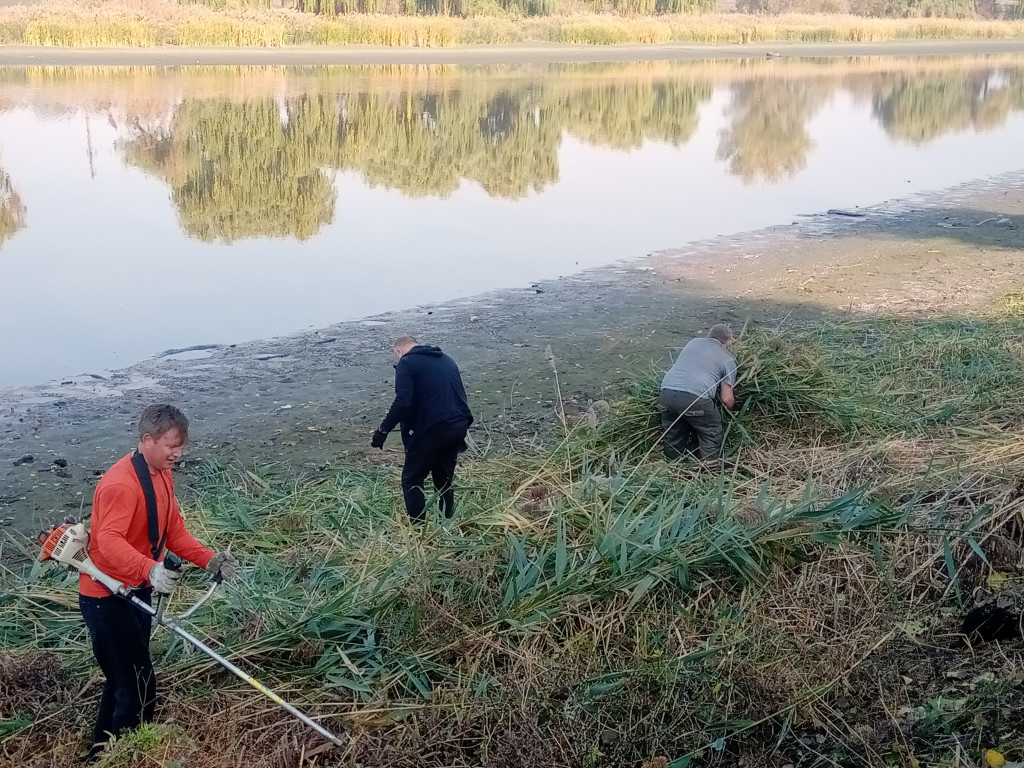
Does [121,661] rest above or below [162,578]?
below

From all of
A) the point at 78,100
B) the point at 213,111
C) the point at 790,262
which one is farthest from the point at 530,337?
the point at 78,100

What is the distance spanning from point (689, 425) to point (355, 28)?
123 feet

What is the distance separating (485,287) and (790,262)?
15.4 ft

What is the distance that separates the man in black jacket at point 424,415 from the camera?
6.30m

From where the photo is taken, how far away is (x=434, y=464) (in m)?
6.46

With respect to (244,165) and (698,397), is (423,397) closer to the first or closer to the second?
(698,397)

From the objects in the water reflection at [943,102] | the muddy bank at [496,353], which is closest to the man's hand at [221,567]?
the muddy bank at [496,353]

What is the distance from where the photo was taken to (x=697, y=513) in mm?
5352

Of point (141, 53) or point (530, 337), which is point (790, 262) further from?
point (141, 53)

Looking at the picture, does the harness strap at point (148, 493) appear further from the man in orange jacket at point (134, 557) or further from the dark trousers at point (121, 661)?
the dark trousers at point (121, 661)

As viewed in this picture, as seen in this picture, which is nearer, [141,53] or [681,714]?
[681,714]

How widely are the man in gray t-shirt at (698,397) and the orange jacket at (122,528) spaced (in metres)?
3.85

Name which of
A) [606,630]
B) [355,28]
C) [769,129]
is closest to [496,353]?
[606,630]

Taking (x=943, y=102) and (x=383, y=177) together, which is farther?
(x=943, y=102)
